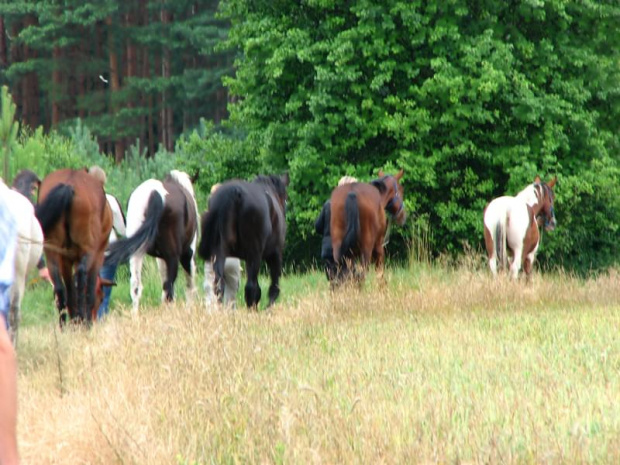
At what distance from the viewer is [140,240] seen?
12.1 m


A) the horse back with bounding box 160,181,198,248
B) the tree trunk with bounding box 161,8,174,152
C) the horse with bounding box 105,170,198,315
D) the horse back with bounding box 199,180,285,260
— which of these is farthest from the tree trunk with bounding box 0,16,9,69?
the horse back with bounding box 199,180,285,260

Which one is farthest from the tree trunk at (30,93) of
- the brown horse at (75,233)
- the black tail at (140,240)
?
the brown horse at (75,233)

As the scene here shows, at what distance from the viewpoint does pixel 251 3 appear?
2633 cm

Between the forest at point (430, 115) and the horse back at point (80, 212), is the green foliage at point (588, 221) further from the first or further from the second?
the horse back at point (80, 212)

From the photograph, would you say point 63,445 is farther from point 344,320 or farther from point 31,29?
point 31,29

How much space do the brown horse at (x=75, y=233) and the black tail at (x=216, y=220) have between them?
3.77 ft

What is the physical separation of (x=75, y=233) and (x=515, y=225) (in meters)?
7.82

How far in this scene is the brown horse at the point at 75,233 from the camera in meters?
11.0

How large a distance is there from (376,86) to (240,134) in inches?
714

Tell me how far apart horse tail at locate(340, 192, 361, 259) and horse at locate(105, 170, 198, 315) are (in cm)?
202

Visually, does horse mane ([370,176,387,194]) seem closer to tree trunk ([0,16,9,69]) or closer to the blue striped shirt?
the blue striped shirt

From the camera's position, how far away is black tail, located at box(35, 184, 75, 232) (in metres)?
11.0

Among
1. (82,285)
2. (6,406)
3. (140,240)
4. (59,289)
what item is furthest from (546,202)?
(6,406)

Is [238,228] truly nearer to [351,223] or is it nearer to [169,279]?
Answer: [169,279]
